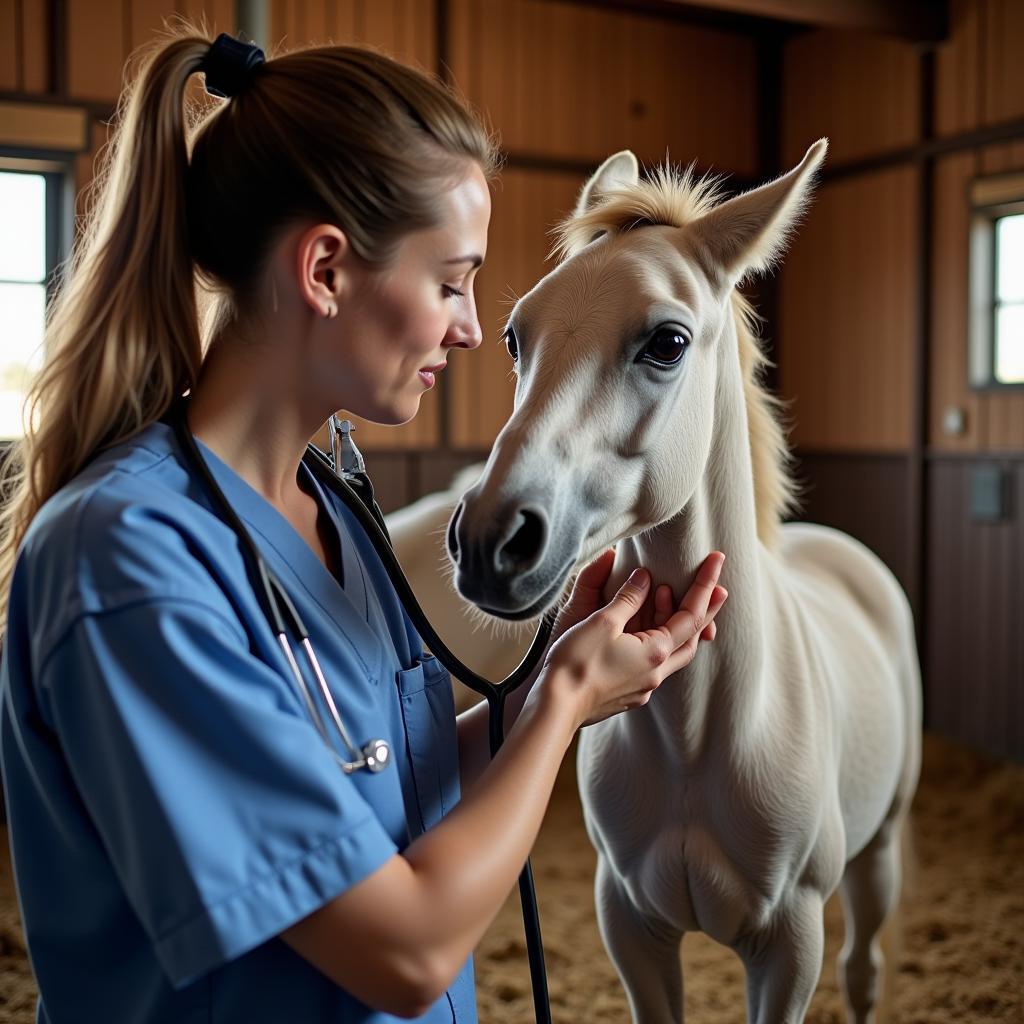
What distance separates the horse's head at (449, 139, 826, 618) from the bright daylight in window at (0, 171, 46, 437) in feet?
10.3

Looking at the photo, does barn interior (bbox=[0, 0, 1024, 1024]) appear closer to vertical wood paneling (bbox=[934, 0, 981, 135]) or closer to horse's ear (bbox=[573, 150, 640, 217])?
vertical wood paneling (bbox=[934, 0, 981, 135])

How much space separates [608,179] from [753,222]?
267 mm

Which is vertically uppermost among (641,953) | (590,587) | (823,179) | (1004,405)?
(823,179)

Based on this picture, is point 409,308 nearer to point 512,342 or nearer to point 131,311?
point 131,311

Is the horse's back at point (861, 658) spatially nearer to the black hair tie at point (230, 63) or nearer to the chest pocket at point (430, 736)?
the chest pocket at point (430, 736)

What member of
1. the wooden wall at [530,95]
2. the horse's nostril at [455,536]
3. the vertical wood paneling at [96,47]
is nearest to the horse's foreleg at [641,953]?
the horse's nostril at [455,536]

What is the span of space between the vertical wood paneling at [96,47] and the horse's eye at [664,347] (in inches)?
141

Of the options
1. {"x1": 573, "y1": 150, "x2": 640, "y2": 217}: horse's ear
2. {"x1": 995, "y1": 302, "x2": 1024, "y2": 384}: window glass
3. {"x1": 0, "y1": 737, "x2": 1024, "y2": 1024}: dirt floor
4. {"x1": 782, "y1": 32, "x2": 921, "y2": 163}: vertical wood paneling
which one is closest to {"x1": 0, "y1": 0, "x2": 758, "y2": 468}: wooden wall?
{"x1": 782, "y1": 32, "x2": 921, "y2": 163}: vertical wood paneling

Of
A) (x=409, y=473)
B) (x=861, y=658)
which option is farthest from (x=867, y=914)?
(x=409, y=473)

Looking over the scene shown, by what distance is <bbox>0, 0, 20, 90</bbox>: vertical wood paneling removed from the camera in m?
3.70

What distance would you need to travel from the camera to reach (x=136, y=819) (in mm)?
602

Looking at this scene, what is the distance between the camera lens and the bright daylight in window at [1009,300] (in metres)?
4.01

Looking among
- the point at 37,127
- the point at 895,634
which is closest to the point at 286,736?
the point at 895,634

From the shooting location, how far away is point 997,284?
13.5ft
